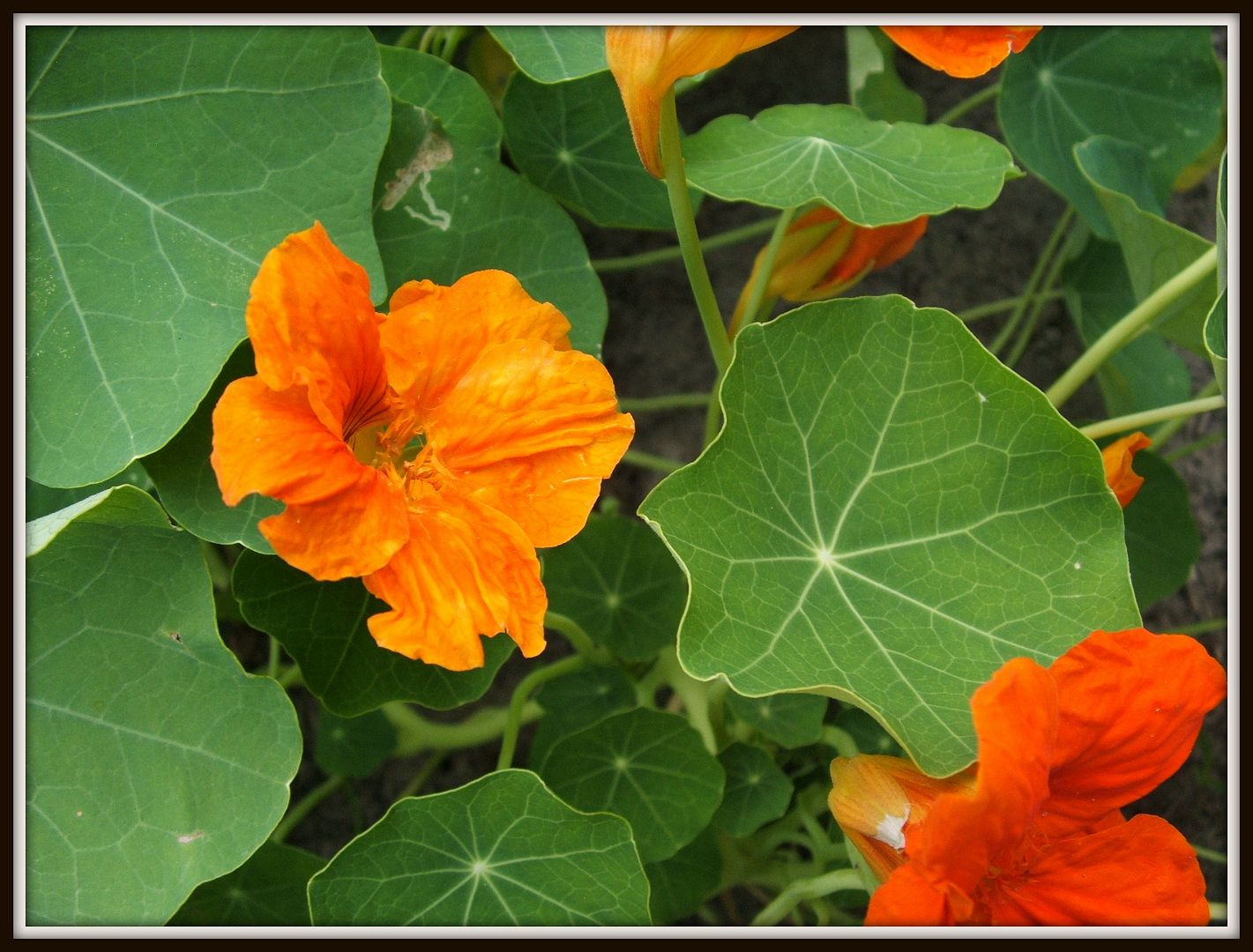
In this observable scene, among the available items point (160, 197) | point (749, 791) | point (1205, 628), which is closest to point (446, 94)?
point (160, 197)

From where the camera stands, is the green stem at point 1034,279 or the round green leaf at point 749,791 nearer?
the round green leaf at point 749,791

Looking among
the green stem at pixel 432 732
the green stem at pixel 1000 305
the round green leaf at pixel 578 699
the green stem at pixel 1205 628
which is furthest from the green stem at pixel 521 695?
the green stem at pixel 1205 628

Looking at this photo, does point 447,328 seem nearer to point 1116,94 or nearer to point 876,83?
point 876,83

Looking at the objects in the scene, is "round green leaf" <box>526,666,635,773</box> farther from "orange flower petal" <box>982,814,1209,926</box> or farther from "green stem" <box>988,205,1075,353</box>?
"green stem" <box>988,205,1075,353</box>

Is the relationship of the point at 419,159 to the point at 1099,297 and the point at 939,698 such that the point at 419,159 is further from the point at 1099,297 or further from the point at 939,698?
the point at 1099,297

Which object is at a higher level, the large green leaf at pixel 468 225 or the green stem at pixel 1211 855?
the large green leaf at pixel 468 225

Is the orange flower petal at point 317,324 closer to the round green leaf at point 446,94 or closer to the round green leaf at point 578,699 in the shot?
the round green leaf at point 446,94

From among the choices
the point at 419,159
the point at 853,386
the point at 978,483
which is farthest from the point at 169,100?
the point at 978,483

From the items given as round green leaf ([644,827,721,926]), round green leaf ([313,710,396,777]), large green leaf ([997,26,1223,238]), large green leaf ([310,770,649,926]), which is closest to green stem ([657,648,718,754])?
round green leaf ([644,827,721,926])
